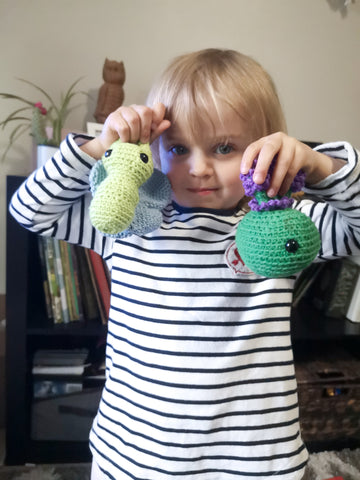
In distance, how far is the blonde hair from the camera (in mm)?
457

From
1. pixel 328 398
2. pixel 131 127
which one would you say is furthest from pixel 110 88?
pixel 328 398

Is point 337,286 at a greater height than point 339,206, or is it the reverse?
point 339,206

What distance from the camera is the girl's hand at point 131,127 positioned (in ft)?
1.31

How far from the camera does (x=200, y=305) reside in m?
0.49

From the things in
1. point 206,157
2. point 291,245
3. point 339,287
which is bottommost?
point 339,287

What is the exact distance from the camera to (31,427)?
947mm

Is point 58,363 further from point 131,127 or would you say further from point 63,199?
point 131,127

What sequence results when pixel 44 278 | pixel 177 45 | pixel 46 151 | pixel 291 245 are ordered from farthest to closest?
pixel 177 45, pixel 44 278, pixel 46 151, pixel 291 245

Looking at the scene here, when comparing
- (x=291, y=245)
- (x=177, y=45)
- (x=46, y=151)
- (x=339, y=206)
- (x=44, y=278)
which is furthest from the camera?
(x=177, y=45)

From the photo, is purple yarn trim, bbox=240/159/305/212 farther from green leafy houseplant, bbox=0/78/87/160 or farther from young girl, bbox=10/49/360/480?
green leafy houseplant, bbox=0/78/87/160

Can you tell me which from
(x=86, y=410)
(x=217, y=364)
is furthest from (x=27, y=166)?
(x=217, y=364)

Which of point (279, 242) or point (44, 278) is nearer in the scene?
point (279, 242)

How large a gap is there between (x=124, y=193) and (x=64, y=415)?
84 centimetres

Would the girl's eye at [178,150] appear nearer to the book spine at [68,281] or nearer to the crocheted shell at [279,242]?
the crocheted shell at [279,242]
